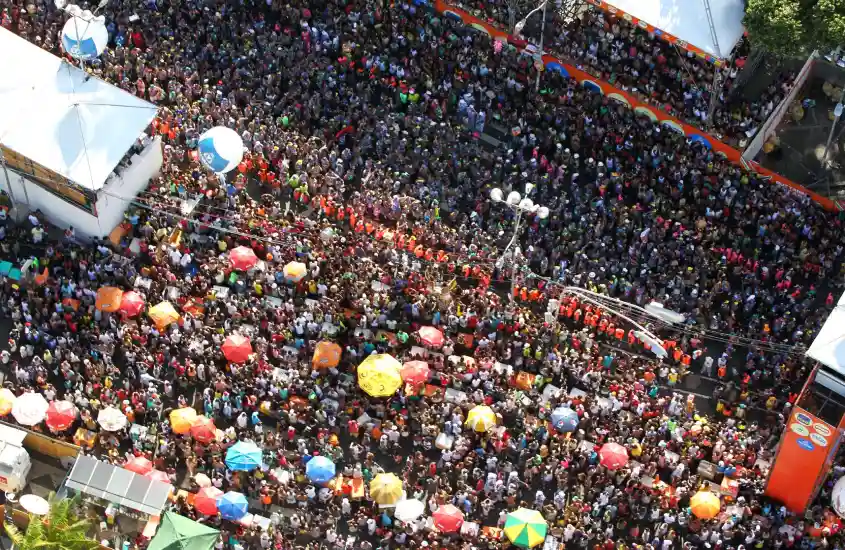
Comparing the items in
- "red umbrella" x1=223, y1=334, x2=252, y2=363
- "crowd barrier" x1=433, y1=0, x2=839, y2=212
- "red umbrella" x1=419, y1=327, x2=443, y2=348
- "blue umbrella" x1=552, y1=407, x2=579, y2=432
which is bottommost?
"red umbrella" x1=223, y1=334, x2=252, y2=363

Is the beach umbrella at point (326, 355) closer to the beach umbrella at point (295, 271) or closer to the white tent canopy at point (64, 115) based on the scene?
the beach umbrella at point (295, 271)

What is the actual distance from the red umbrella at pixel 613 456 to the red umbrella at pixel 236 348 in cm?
1122

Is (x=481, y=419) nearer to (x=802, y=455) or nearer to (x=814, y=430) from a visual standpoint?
(x=802, y=455)

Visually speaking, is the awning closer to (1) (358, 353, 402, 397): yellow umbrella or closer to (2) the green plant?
(2) the green plant

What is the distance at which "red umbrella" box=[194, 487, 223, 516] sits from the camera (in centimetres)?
3828

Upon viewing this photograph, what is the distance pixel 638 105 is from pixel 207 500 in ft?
71.6

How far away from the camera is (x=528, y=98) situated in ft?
162

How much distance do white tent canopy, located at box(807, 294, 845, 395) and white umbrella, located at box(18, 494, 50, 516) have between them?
894 inches

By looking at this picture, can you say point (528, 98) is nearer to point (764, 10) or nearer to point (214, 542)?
point (764, 10)

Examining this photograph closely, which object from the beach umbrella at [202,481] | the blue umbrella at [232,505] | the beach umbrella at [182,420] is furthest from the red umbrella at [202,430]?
the blue umbrella at [232,505]

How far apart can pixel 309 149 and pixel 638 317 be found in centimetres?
1286

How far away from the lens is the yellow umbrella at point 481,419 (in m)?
39.9

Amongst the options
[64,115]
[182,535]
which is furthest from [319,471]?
[64,115]

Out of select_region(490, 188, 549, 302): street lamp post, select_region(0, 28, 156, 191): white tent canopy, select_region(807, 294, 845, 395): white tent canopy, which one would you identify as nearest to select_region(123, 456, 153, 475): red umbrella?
select_region(0, 28, 156, 191): white tent canopy
